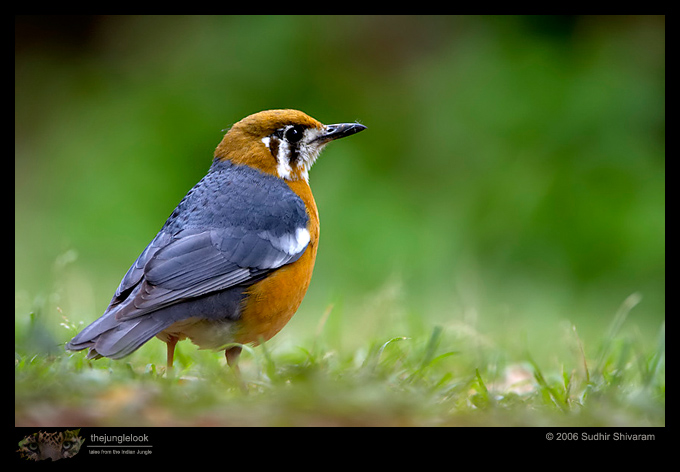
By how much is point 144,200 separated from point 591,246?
5994 millimetres

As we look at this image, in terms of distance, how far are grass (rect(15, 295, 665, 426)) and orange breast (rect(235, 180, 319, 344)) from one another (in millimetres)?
286

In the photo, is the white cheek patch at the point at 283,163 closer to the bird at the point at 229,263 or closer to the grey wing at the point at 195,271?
the bird at the point at 229,263

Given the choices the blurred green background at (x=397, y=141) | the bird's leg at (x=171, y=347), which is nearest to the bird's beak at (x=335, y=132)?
the bird's leg at (x=171, y=347)

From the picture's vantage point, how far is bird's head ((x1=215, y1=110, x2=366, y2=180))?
577cm

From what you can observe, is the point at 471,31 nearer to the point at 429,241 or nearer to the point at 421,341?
the point at 429,241

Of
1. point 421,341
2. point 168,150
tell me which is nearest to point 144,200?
point 168,150

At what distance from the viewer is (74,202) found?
10641mm

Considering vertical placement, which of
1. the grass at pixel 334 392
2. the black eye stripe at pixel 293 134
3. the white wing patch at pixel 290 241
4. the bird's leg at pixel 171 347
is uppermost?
the black eye stripe at pixel 293 134

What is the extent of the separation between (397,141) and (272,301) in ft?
21.2

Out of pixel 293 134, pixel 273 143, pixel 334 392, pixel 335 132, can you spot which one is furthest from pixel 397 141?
pixel 334 392

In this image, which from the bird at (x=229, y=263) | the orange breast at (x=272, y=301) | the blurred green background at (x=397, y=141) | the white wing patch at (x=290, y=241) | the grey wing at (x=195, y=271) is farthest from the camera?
the blurred green background at (x=397, y=141)

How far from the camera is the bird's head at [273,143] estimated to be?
5773 millimetres

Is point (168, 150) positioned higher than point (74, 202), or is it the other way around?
point (168, 150)
